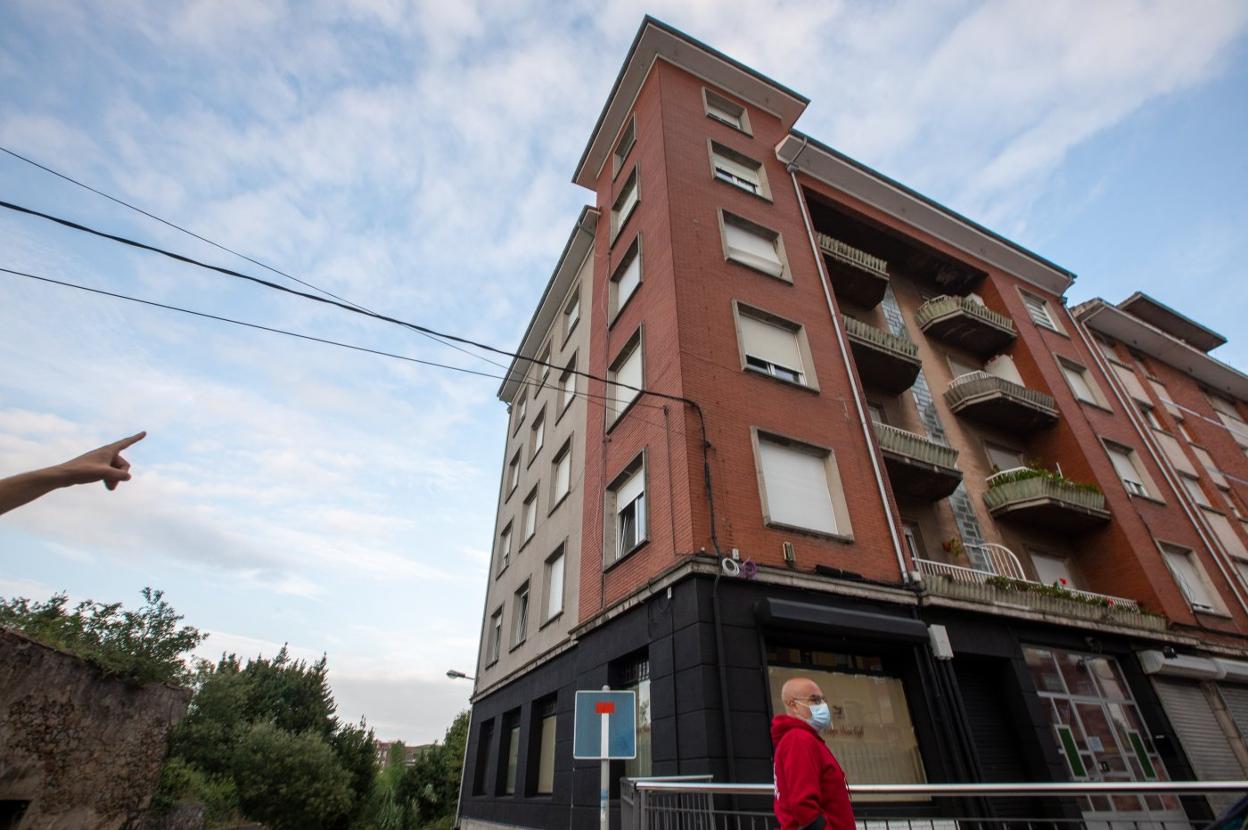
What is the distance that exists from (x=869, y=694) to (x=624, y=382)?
7.92m

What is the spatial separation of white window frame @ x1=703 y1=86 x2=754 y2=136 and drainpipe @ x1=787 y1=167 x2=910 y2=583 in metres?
2.18

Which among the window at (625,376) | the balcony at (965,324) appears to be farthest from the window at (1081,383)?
the window at (625,376)

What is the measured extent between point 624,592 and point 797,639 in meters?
3.08

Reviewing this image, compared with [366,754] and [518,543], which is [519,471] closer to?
[518,543]

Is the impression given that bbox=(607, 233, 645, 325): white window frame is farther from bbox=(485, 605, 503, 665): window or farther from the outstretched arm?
the outstretched arm

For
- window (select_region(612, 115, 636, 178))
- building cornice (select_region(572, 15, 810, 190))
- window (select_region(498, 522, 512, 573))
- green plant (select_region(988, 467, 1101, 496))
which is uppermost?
building cornice (select_region(572, 15, 810, 190))

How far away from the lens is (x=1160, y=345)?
83.2 ft

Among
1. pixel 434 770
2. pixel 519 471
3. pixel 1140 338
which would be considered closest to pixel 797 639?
pixel 519 471

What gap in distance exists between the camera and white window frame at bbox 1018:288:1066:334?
2023 cm

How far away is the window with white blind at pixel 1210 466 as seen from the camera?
21.7 m

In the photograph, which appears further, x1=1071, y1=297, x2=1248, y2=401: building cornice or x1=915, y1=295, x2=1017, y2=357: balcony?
x1=1071, y1=297, x2=1248, y2=401: building cornice

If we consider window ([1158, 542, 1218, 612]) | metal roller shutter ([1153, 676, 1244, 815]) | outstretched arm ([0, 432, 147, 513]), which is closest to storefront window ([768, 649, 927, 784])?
metal roller shutter ([1153, 676, 1244, 815])

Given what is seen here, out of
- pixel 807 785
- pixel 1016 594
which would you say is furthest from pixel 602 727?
pixel 1016 594

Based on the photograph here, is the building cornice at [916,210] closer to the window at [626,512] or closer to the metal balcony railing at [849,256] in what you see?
the metal balcony railing at [849,256]
